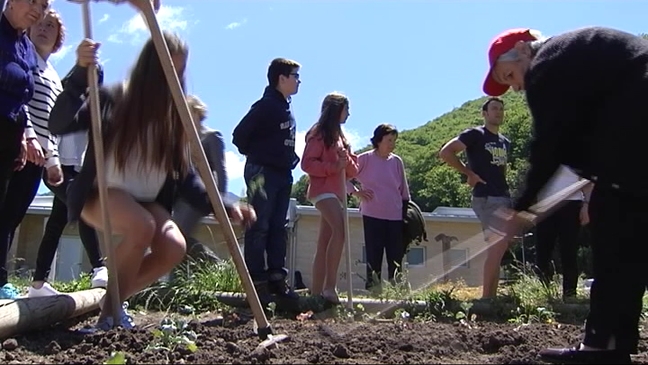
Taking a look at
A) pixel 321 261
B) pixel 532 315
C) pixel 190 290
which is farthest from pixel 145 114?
pixel 532 315

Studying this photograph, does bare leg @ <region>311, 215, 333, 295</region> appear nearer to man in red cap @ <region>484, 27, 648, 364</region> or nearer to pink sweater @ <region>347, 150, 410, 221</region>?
pink sweater @ <region>347, 150, 410, 221</region>

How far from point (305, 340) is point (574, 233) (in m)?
3.23

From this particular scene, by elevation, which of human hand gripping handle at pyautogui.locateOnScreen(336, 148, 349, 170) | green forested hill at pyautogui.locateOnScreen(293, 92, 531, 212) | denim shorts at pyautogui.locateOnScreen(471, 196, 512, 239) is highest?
human hand gripping handle at pyautogui.locateOnScreen(336, 148, 349, 170)

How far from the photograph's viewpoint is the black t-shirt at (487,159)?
243 inches

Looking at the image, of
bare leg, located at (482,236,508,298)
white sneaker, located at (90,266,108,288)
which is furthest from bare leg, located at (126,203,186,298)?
bare leg, located at (482,236,508,298)

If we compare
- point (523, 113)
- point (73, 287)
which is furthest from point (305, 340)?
point (523, 113)

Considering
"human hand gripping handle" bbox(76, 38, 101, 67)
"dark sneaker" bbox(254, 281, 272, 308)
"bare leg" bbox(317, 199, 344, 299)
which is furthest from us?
A: "bare leg" bbox(317, 199, 344, 299)

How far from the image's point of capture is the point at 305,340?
11.9ft

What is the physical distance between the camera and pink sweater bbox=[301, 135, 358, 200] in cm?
602

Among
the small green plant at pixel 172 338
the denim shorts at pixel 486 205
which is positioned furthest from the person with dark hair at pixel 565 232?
the small green plant at pixel 172 338

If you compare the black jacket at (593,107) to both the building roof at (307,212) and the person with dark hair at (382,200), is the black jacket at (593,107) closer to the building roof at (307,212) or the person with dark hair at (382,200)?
the person with dark hair at (382,200)

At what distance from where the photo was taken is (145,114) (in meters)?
3.94

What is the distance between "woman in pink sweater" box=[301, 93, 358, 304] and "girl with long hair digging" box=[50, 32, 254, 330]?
1985 millimetres

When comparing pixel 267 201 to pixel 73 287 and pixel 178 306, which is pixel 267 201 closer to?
pixel 178 306
